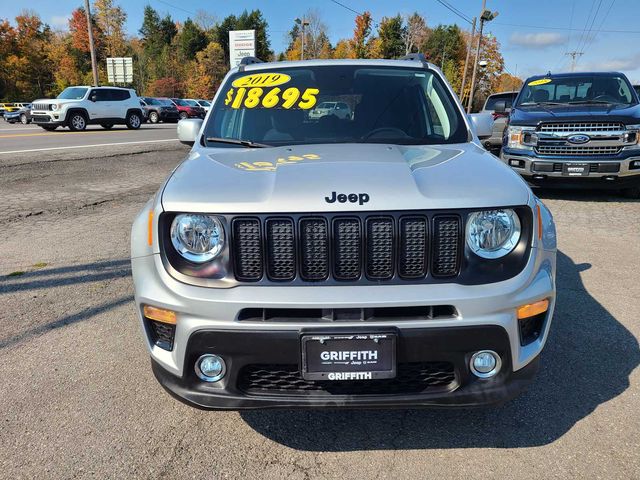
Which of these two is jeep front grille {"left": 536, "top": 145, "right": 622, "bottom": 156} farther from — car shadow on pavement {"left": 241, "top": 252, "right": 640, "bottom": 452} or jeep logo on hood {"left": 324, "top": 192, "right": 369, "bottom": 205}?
jeep logo on hood {"left": 324, "top": 192, "right": 369, "bottom": 205}

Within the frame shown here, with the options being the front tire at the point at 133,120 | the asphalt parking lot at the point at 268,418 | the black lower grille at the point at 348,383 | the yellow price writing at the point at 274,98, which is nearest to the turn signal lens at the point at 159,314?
the black lower grille at the point at 348,383

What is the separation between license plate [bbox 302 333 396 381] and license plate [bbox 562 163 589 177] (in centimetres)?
670

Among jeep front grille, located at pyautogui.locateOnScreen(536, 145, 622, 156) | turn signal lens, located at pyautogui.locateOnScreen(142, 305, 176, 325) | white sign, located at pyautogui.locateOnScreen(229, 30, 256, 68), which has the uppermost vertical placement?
white sign, located at pyautogui.locateOnScreen(229, 30, 256, 68)

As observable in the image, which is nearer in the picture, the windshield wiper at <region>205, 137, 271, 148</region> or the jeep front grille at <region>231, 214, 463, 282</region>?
the jeep front grille at <region>231, 214, 463, 282</region>

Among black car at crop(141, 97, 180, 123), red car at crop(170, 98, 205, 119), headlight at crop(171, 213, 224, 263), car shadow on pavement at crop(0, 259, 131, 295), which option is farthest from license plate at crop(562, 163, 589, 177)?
red car at crop(170, 98, 205, 119)

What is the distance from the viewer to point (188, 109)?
39.1m

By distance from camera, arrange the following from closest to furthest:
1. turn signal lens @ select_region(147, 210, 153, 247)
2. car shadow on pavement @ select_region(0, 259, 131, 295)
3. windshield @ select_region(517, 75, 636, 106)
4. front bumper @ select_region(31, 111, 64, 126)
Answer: turn signal lens @ select_region(147, 210, 153, 247), car shadow on pavement @ select_region(0, 259, 131, 295), windshield @ select_region(517, 75, 636, 106), front bumper @ select_region(31, 111, 64, 126)

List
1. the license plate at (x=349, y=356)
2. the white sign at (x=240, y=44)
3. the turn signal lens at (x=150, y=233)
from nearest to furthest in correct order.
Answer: the license plate at (x=349, y=356)
the turn signal lens at (x=150, y=233)
the white sign at (x=240, y=44)

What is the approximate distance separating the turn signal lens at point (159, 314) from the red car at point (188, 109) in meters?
38.2

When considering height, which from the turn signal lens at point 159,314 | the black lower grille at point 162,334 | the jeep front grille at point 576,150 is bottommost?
the black lower grille at point 162,334

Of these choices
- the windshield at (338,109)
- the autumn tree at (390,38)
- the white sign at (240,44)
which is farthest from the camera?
the autumn tree at (390,38)

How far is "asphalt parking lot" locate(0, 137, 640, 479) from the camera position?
2311 millimetres

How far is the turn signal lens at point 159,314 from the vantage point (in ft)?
7.12

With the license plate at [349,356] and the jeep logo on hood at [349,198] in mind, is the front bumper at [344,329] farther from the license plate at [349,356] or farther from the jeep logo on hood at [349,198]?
the jeep logo on hood at [349,198]
